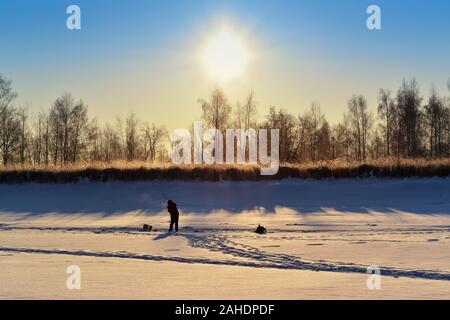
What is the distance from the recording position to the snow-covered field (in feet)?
31.6

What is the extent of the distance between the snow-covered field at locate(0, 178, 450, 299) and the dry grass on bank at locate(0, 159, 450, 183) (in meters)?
0.75

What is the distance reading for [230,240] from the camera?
17.4m

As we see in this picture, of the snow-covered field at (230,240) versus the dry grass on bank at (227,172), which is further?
the dry grass on bank at (227,172)

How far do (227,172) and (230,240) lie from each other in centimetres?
1764

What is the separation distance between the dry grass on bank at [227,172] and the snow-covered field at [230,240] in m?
0.75

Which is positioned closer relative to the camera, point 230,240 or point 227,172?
point 230,240

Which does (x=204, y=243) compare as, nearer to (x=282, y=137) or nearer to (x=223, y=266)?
(x=223, y=266)

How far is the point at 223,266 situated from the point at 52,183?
25566mm

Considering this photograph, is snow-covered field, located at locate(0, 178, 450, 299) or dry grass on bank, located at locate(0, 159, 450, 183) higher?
dry grass on bank, located at locate(0, 159, 450, 183)

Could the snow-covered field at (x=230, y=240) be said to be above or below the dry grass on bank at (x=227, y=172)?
below

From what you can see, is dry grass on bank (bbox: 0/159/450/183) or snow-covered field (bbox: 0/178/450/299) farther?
dry grass on bank (bbox: 0/159/450/183)

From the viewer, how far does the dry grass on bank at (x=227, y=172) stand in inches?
1355
